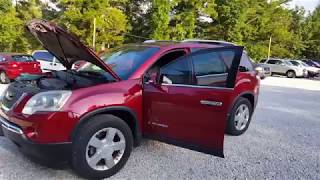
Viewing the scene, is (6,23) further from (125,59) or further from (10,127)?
(10,127)

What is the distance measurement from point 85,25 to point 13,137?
3214 centimetres

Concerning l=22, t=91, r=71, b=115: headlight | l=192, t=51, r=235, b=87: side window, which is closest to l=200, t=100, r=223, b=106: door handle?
l=192, t=51, r=235, b=87: side window

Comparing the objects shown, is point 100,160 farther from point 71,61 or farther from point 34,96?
point 71,61

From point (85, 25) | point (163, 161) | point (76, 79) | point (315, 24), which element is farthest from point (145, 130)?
point (315, 24)

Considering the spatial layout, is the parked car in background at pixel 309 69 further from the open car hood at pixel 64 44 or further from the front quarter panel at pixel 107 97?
the front quarter panel at pixel 107 97

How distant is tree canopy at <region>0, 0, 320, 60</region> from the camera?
34.7 metres

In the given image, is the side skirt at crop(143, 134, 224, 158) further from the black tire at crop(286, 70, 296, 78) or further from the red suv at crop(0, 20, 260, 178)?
the black tire at crop(286, 70, 296, 78)

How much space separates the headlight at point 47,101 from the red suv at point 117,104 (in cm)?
1

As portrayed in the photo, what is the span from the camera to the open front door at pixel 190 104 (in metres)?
4.43

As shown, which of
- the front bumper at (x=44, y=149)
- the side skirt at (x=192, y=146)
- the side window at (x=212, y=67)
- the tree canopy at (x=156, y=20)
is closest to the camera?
the front bumper at (x=44, y=149)

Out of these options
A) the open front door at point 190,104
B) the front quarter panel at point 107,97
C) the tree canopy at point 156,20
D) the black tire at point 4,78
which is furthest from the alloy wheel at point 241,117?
the tree canopy at point 156,20

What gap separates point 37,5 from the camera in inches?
1667

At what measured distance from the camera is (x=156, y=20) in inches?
1480

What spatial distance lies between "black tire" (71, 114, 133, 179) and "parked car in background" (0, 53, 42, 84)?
11141 millimetres
